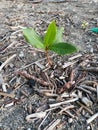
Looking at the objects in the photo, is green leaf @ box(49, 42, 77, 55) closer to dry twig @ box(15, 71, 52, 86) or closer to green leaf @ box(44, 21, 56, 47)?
green leaf @ box(44, 21, 56, 47)

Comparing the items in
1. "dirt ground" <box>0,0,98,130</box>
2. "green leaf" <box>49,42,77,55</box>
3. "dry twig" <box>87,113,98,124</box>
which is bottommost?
"dry twig" <box>87,113,98,124</box>

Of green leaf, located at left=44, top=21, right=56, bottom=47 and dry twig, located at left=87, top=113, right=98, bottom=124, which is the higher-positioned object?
green leaf, located at left=44, top=21, right=56, bottom=47

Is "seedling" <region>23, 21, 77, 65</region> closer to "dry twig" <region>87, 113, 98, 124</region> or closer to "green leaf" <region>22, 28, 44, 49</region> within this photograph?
"green leaf" <region>22, 28, 44, 49</region>

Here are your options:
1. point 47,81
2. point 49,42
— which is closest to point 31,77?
point 47,81

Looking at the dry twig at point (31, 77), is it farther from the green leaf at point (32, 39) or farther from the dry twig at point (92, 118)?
the dry twig at point (92, 118)

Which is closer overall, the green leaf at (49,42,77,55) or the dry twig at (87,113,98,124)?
the dry twig at (87,113,98,124)

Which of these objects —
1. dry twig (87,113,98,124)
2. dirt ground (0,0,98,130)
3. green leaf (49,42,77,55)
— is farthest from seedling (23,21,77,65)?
dry twig (87,113,98,124)

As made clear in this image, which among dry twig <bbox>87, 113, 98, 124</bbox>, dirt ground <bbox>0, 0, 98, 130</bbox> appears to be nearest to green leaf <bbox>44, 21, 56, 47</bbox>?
dirt ground <bbox>0, 0, 98, 130</bbox>

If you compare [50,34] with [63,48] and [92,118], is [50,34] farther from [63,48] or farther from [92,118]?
[92,118]
